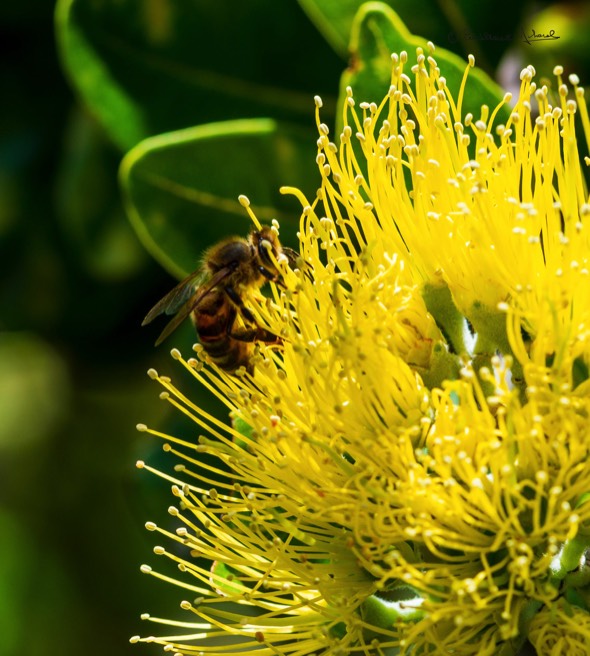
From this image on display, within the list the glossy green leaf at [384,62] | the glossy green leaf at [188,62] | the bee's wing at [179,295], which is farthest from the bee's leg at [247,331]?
the glossy green leaf at [188,62]

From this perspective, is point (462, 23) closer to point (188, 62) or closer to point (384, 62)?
point (384, 62)

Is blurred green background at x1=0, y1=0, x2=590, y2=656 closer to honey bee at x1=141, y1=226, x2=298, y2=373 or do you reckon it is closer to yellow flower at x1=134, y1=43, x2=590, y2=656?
honey bee at x1=141, y1=226, x2=298, y2=373

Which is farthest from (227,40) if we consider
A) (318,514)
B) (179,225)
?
(318,514)

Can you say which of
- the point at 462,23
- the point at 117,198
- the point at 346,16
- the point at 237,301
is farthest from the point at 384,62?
the point at 117,198

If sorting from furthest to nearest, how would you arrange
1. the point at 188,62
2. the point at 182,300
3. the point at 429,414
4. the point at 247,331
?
the point at 188,62 → the point at 182,300 → the point at 247,331 → the point at 429,414

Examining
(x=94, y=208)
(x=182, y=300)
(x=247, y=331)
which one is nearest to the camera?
(x=247, y=331)
